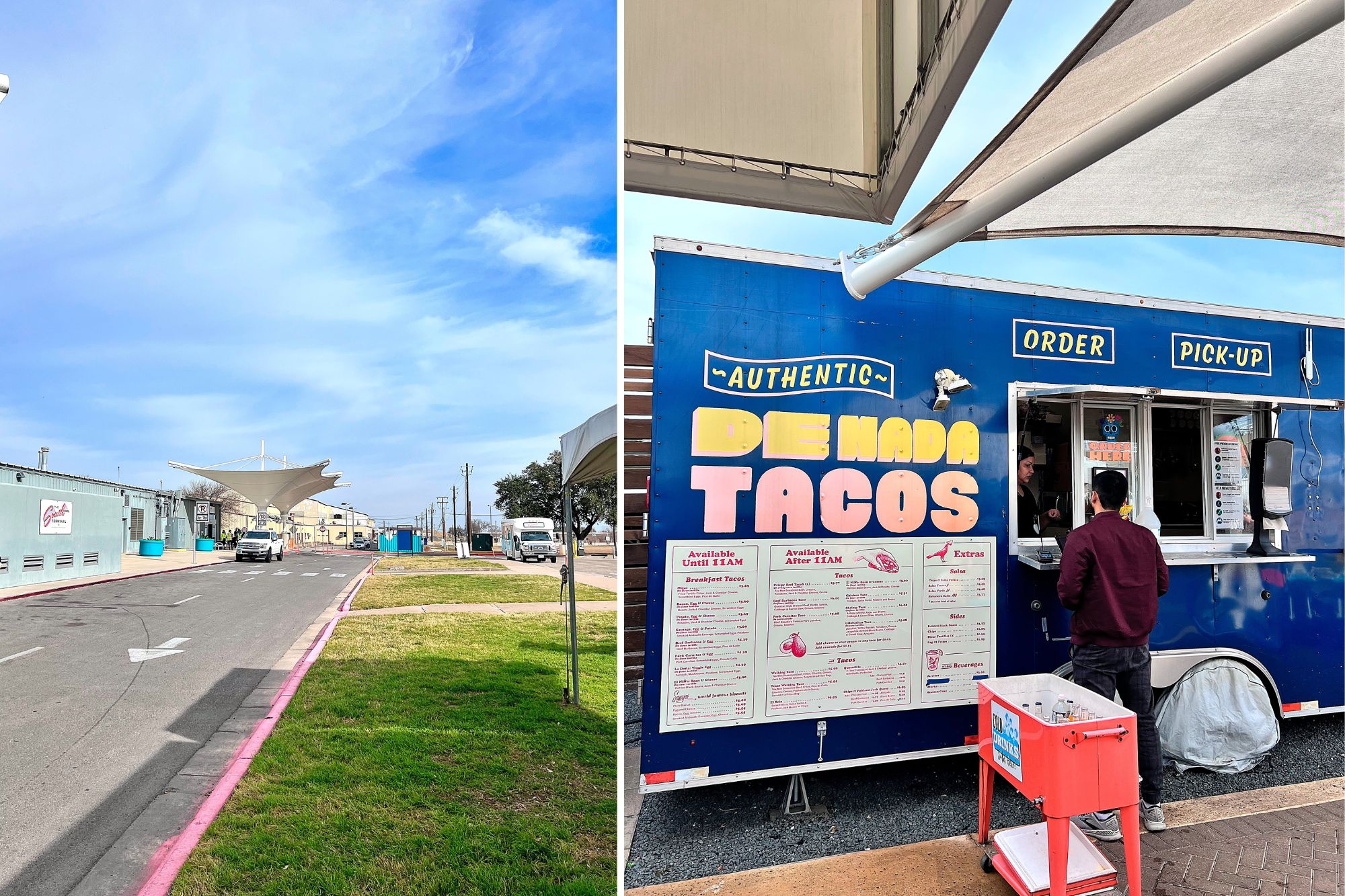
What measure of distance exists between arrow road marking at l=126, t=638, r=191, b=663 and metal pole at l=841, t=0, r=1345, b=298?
852 centimetres

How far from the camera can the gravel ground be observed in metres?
3.08

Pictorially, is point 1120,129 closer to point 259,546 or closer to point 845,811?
point 845,811

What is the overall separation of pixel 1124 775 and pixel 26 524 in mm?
16446

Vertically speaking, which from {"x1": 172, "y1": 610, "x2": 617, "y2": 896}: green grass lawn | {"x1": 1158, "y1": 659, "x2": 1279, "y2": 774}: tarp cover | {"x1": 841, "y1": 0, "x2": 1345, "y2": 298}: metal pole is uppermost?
{"x1": 841, "y1": 0, "x2": 1345, "y2": 298}: metal pole

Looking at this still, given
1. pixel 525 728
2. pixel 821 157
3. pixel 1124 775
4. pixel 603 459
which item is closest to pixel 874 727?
pixel 1124 775

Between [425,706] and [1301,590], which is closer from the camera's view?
[1301,590]

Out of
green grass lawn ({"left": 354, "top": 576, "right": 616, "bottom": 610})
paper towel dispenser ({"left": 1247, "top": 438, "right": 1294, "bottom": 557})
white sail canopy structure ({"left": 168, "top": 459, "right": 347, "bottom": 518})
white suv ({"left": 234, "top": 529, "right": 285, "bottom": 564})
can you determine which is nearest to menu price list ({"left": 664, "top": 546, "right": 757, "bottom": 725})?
paper towel dispenser ({"left": 1247, "top": 438, "right": 1294, "bottom": 557})

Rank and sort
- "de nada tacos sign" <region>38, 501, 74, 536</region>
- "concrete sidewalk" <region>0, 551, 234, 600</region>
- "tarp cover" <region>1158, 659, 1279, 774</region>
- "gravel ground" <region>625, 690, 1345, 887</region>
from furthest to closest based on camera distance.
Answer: "de nada tacos sign" <region>38, 501, 74, 536</region>, "concrete sidewalk" <region>0, 551, 234, 600</region>, "tarp cover" <region>1158, 659, 1279, 774</region>, "gravel ground" <region>625, 690, 1345, 887</region>

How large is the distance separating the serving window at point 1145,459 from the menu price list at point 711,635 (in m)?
1.62

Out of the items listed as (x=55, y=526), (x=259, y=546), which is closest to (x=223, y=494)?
(x=259, y=546)

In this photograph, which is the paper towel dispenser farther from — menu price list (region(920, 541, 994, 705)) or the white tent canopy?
the white tent canopy

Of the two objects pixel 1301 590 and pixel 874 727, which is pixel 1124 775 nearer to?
pixel 874 727

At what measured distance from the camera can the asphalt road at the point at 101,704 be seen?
10.9 ft

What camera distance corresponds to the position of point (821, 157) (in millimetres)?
4582
